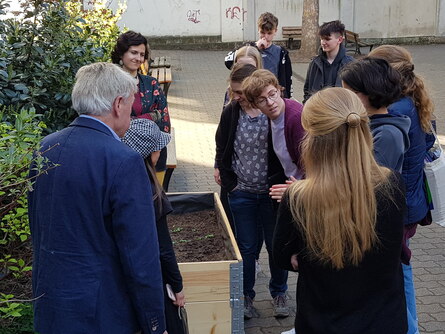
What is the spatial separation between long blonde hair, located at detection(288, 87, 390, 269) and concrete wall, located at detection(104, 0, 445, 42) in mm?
18592

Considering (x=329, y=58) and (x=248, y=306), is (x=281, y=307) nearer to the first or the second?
(x=248, y=306)

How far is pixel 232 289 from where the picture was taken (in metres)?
3.75

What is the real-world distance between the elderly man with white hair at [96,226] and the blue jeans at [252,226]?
1815 mm

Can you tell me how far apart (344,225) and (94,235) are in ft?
3.06

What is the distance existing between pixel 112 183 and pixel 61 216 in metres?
0.24

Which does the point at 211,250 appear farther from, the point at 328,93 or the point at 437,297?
the point at 328,93

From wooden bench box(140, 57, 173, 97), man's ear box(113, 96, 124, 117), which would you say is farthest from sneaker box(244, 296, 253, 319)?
wooden bench box(140, 57, 173, 97)

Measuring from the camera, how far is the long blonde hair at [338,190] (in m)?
2.33

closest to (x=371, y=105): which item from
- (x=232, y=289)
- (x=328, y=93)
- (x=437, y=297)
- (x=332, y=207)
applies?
(x=328, y=93)

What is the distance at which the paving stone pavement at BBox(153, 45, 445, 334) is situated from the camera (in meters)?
4.52

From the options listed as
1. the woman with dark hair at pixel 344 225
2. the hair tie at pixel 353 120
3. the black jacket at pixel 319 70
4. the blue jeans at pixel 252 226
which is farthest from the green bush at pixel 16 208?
the black jacket at pixel 319 70

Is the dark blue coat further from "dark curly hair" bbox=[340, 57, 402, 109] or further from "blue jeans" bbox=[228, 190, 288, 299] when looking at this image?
"blue jeans" bbox=[228, 190, 288, 299]

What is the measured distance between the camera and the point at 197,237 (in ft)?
15.1

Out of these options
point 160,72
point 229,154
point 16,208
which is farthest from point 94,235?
point 160,72
